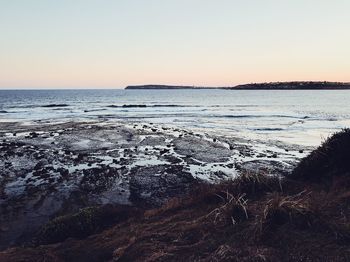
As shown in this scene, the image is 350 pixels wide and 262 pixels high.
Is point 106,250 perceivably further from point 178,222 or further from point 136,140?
point 136,140

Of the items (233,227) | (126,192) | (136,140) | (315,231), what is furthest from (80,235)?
(136,140)

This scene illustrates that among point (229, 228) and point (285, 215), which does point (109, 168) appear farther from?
point (285, 215)

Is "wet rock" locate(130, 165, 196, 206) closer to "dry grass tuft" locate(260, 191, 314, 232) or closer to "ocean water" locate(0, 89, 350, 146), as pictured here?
"ocean water" locate(0, 89, 350, 146)

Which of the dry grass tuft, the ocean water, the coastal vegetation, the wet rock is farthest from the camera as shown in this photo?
the ocean water

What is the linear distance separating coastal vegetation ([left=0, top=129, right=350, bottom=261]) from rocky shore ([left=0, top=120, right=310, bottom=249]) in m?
2.74

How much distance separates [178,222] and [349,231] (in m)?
3.33

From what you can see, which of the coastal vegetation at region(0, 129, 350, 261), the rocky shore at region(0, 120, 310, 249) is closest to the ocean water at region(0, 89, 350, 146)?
the rocky shore at region(0, 120, 310, 249)

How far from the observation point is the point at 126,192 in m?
16.0

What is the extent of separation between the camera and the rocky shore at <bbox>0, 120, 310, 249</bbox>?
14.4 metres

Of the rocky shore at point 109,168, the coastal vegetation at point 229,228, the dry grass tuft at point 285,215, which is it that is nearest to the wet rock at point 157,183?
the rocky shore at point 109,168

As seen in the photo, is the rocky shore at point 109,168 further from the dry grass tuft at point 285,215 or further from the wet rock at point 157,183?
the dry grass tuft at point 285,215

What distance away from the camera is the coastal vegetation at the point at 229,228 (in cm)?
658

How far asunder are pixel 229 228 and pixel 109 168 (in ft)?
43.7

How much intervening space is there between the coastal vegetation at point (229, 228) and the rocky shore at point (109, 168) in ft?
8.98
